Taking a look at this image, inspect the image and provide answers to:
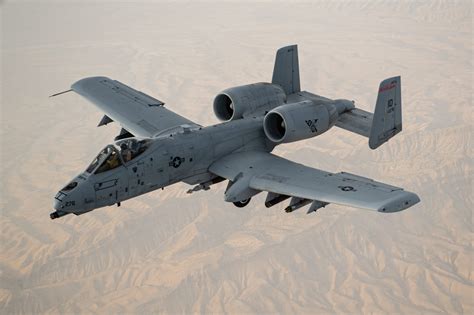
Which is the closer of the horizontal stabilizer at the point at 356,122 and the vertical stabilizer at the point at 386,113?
the vertical stabilizer at the point at 386,113

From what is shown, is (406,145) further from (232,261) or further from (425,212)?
(232,261)

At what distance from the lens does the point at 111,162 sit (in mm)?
18953

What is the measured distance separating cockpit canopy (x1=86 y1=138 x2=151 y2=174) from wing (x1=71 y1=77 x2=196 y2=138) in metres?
3.91

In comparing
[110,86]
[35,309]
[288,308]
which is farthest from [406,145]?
[110,86]

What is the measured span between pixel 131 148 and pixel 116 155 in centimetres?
67

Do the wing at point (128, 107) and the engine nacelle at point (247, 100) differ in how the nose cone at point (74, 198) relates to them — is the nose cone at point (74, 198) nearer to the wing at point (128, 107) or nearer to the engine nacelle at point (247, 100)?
the wing at point (128, 107)

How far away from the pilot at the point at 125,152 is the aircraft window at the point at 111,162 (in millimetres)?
211

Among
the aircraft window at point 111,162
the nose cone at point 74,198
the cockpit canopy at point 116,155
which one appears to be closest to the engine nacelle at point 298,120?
the cockpit canopy at point 116,155

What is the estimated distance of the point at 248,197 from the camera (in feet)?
65.7

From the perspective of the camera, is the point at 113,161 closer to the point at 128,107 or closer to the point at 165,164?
the point at 165,164

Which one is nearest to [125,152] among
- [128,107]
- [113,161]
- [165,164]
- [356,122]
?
[113,161]

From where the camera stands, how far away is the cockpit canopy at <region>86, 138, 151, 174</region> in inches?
742

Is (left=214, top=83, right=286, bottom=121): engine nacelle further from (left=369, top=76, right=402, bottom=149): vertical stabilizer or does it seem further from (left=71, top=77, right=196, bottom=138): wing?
(left=369, top=76, right=402, bottom=149): vertical stabilizer

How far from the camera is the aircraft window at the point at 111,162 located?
1881 cm
